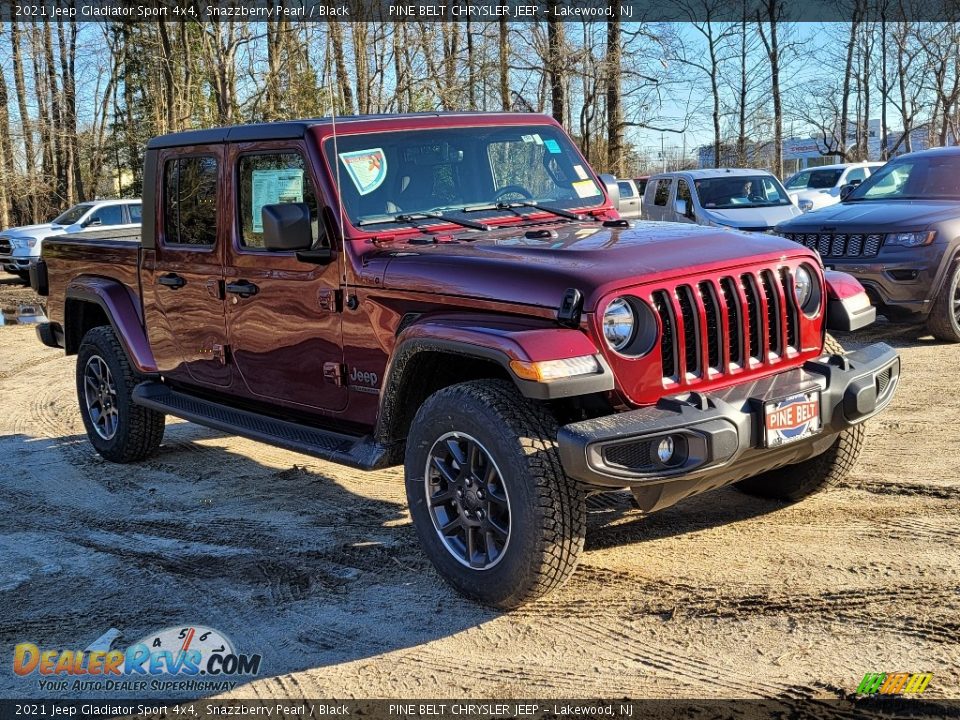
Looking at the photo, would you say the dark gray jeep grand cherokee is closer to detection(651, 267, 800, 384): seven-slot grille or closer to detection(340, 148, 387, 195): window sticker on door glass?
detection(651, 267, 800, 384): seven-slot grille

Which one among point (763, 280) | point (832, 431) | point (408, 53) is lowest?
point (832, 431)

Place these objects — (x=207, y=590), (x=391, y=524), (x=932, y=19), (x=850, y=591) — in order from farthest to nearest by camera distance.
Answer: (x=932, y=19) < (x=391, y=524) < (x=207, y=590) < (x=850, y=591)

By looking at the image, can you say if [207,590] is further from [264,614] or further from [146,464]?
[146,464]

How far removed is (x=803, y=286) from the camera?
4488 mm

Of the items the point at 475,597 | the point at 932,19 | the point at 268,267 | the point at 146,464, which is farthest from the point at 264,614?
the point at 932,19

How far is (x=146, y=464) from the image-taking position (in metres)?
6.77

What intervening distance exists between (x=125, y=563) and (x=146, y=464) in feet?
6.53

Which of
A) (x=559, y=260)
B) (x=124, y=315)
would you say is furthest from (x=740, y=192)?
(x=559, y=260)

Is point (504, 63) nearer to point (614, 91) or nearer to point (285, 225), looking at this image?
point (614, 91)

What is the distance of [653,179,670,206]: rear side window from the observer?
1689cm

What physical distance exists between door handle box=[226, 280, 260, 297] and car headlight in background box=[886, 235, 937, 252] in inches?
250

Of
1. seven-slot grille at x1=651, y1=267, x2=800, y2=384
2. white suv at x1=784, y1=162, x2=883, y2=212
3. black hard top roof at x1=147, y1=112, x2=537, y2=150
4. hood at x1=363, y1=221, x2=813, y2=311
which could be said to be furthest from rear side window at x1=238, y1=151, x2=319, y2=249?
white suv at x1=784, y1=162, x2=883, y2=212

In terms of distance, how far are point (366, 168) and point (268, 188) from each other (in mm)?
637

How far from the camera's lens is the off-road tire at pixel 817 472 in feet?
15.9
